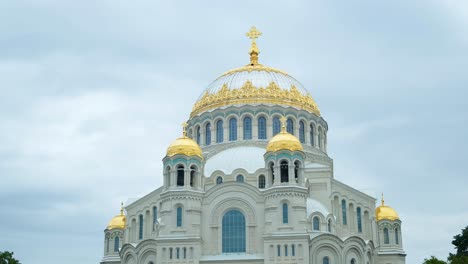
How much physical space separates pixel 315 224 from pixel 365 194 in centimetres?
657

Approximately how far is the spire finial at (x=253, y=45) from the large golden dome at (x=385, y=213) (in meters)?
15.7

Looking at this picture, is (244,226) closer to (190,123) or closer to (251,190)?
(251,190)

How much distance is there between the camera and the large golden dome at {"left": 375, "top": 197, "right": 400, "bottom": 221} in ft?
155

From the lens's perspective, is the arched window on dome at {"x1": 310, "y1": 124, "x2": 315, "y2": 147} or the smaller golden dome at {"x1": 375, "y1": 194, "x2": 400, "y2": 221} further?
the arched window on dome at {"x1": 310, "y1": 124, "x2": 315, "y2": 147}

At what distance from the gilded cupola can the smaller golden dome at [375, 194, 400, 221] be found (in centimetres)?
895

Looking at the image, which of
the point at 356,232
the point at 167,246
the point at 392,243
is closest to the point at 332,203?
the point at 356,232

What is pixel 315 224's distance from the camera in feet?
134

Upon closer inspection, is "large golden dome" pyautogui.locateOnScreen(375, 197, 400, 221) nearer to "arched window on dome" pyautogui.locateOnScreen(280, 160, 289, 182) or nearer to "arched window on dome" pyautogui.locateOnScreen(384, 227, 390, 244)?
"arched window on dome" pyautogui.locateOnScreen(384, 227, 390, 244)

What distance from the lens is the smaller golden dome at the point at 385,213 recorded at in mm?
47125

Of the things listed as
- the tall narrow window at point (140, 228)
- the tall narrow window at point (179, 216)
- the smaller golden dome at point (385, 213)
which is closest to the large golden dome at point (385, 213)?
the smaller golden dome at point (385, 213)

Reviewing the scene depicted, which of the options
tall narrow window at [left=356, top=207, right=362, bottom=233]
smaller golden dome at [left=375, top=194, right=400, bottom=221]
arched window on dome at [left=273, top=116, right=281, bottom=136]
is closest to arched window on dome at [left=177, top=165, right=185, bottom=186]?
arched window on dome at [left=273, top=116, right=281, bottom=136]

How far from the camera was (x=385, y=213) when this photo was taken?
4741cm

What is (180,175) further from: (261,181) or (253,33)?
(253,33)

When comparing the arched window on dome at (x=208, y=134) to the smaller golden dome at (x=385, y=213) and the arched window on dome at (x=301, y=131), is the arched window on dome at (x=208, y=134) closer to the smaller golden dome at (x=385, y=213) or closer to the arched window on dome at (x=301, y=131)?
the arched window on dome at (x=301, y=131)
